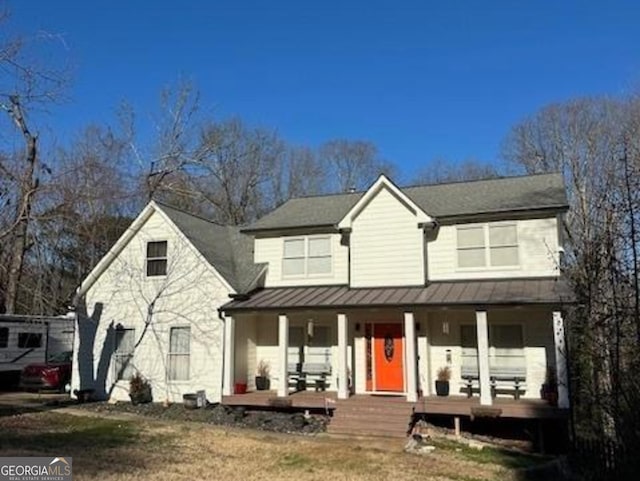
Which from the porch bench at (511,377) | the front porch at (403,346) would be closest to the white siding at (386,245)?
the front porch at (403,346)

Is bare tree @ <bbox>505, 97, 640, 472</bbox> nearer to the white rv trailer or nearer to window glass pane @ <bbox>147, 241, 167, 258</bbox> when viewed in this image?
window glass pane @ <bbox>147, 241, 167, 258</bbox>

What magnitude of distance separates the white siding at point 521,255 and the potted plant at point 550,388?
278 centimetres

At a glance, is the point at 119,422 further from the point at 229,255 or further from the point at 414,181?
the point at 414,181

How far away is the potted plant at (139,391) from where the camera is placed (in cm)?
1839

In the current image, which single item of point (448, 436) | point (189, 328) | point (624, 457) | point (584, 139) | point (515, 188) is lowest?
point (448, 436)

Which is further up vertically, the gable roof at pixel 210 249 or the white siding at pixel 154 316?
the gable roof at pixel 210 249

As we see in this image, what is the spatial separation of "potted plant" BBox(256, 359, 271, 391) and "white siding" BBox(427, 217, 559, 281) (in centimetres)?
625

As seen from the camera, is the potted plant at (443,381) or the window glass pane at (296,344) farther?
the window glass pane at (296,344)

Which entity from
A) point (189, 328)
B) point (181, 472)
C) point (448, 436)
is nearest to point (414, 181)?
point (189, 328)

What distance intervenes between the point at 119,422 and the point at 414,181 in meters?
31.4

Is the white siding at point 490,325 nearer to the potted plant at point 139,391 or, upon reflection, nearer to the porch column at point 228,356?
the porch column at point 228,356

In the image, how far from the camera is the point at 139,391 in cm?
1844

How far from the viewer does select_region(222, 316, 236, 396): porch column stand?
56.8 ft

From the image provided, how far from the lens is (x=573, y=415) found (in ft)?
43.6
